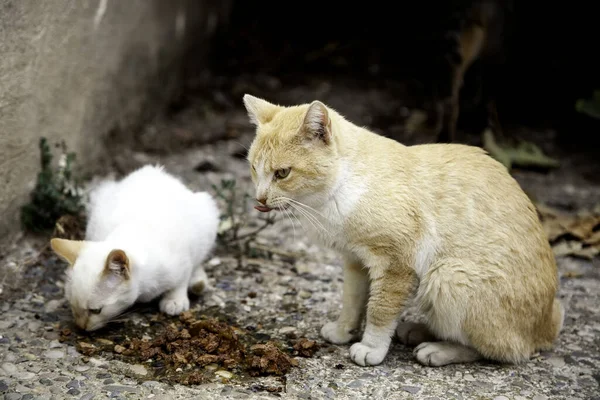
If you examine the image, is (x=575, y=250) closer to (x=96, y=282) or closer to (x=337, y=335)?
(x=337, y=335)

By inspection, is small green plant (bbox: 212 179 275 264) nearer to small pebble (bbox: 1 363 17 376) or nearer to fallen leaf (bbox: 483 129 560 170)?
small pebble (bbox: 1 363 17 376)

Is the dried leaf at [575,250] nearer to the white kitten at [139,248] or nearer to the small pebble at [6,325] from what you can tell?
the white kitten at [139,248]

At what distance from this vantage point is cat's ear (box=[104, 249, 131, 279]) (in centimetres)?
350

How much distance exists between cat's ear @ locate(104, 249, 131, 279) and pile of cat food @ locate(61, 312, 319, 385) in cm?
35

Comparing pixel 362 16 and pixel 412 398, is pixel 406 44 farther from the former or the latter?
pixel 412 398

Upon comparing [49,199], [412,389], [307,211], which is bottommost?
[412,389]

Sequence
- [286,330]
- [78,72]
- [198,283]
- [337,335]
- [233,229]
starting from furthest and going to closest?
[78,72] < [233,229] < [198,283] < [286,330] < [337,335]

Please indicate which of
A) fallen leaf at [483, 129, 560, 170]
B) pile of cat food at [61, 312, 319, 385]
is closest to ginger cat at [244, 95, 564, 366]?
pile of cat food at [61, 312, 319, 385]

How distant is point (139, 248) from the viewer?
383 cm

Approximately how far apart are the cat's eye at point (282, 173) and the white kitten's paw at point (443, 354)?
1128 mm

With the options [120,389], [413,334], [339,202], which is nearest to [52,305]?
[120,389]

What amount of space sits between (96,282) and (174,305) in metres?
0.55

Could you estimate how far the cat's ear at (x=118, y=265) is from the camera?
11.5 ft

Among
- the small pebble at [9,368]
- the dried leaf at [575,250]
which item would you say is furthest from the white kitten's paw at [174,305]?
the dried leaf at [575,250]
